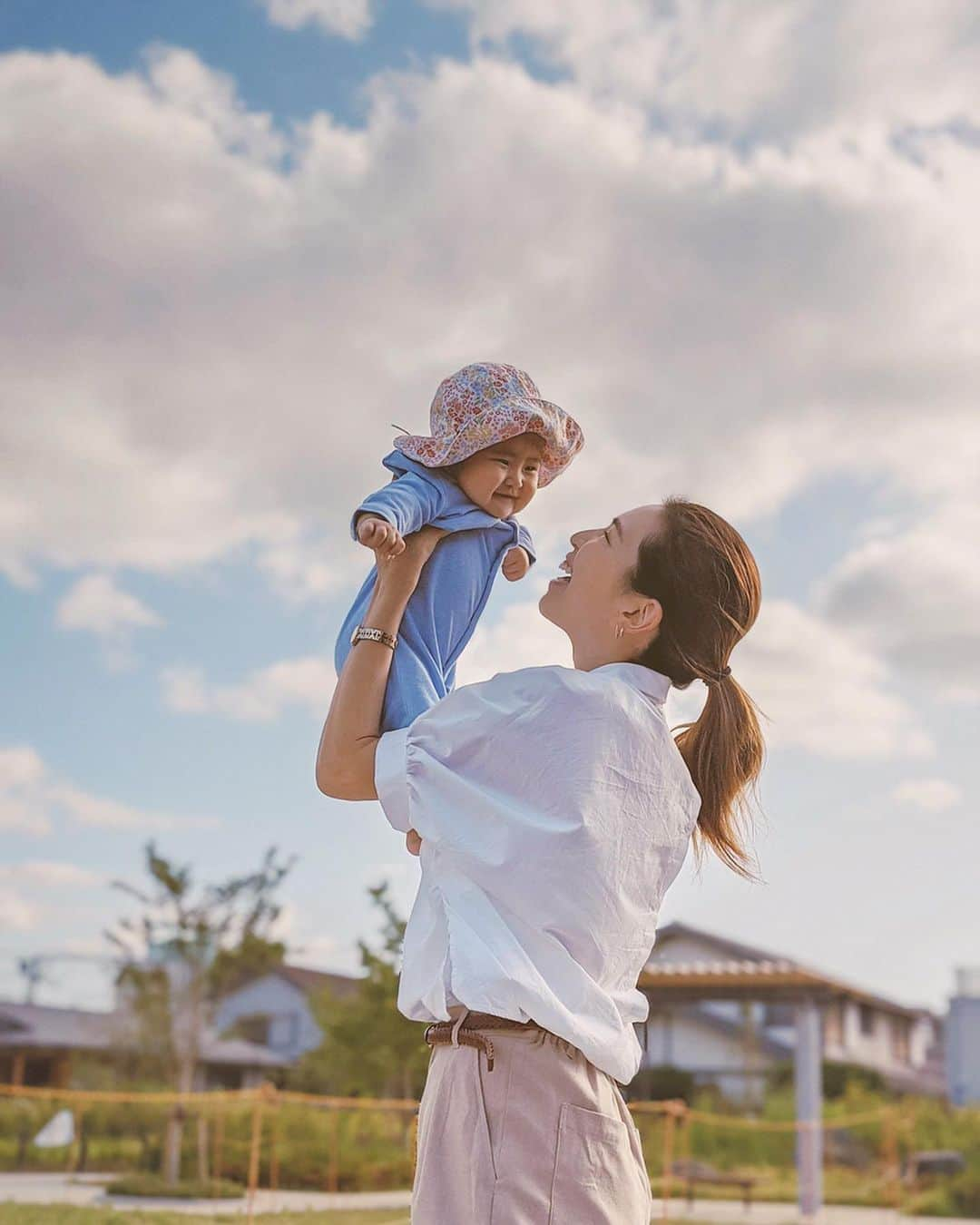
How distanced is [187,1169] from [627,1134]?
1385cm

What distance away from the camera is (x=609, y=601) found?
1.82m

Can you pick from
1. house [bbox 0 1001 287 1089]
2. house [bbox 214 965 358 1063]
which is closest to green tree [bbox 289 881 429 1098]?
house [bbox 0 1001 287 1089]

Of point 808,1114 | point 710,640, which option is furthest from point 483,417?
point 808,1114

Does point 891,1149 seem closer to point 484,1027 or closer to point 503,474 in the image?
point 503,474

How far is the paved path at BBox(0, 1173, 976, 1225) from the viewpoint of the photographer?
10766 mm

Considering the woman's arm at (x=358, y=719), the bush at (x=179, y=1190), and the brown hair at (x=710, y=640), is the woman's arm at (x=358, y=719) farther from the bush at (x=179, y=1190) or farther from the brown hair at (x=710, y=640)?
the bush at (x=179, y=1190)

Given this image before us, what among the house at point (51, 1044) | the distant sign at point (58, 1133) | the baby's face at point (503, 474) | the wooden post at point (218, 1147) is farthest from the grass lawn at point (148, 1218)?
the house at point (51, 1044)

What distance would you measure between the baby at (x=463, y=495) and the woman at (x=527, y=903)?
0.12 meters

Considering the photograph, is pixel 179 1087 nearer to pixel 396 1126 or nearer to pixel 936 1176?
pixel 396 1126

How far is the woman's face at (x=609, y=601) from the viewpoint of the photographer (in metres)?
1.81

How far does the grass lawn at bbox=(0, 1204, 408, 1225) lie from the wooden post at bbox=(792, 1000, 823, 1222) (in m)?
6.08

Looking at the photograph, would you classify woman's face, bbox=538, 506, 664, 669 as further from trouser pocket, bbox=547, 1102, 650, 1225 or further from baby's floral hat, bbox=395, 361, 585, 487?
trouser pocket, bbox=547, 1102, 650, 1225

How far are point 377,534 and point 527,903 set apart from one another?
1.71 feet

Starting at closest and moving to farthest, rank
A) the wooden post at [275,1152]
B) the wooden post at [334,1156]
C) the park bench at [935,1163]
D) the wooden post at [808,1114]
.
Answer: the wooden post at [275,1152] → the wooden post at [334,1156] → the wooden post at [808,1114] → the park bench at [935,1163]
